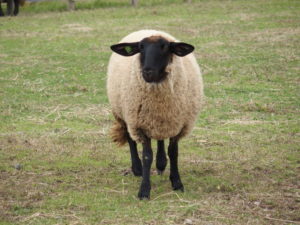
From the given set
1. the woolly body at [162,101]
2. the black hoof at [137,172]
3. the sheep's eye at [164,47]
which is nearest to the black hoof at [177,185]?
the woolly body at [162,101]

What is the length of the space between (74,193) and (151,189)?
0.85 meters

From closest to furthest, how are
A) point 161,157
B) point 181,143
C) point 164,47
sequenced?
point 164,47, point 161,157, point 181,143

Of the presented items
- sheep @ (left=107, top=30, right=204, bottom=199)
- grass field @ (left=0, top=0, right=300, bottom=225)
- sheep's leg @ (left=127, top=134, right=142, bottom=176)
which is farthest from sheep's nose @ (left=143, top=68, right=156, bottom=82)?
sheep's leg @ (left=127, top=134, right=142, bottom=176)

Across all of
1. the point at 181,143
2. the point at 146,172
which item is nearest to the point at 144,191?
the point at 146,172

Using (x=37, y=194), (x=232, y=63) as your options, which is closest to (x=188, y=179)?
(x=37, y=194)

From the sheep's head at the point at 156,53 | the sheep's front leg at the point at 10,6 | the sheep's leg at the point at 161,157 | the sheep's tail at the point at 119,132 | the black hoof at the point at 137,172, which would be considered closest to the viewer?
the sheep's head at the point at 156,53

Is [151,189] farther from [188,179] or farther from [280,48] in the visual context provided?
[280,48]

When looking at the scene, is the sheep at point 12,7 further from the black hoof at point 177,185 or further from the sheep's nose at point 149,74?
the sheep's nose at point 149,74

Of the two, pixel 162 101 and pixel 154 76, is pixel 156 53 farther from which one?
pixel 162 101

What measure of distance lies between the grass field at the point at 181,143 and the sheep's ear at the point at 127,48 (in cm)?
149

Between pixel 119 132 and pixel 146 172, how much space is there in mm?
1295

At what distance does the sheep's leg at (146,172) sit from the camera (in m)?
6.25

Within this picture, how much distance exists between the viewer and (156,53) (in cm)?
602

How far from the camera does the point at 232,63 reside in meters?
13.3
